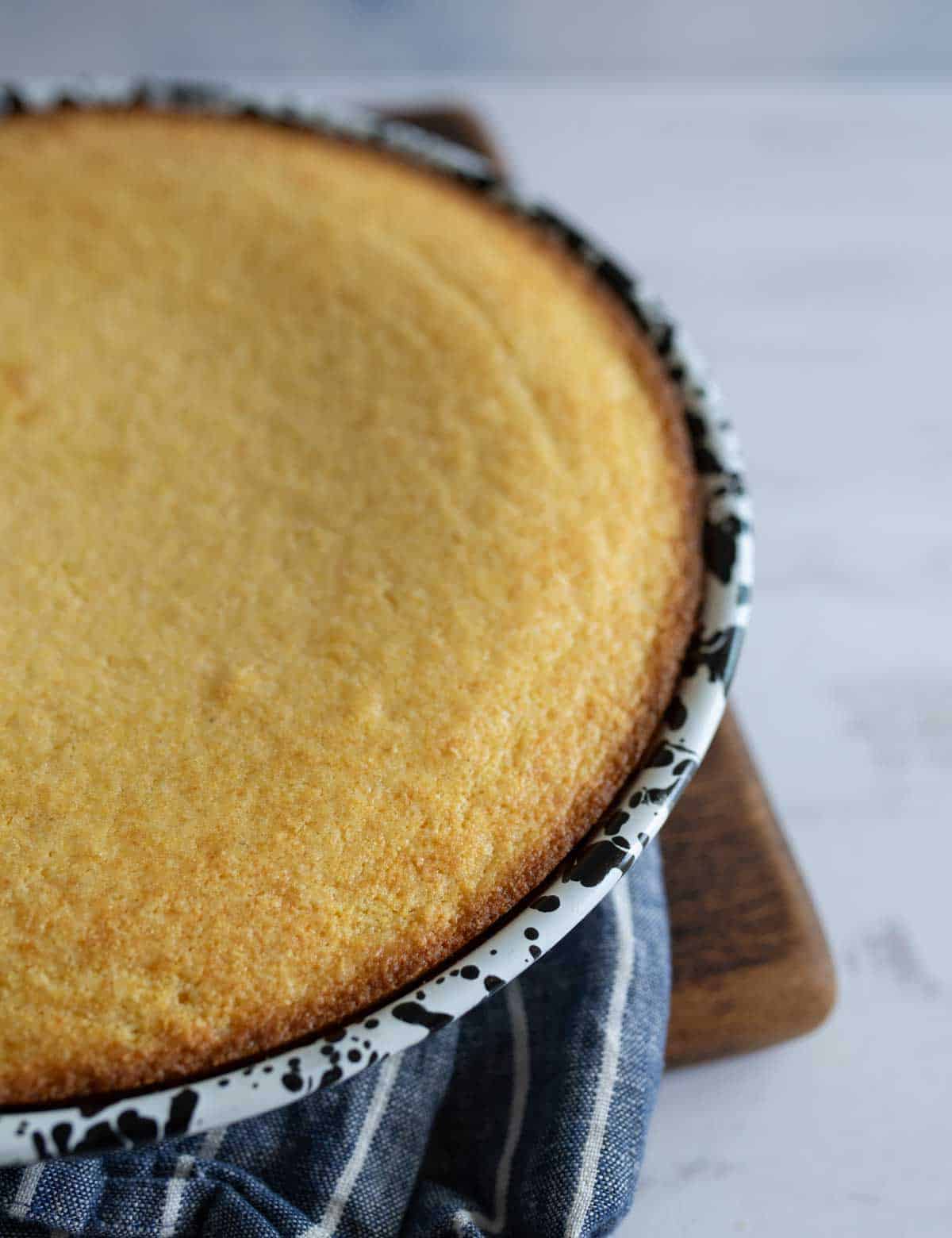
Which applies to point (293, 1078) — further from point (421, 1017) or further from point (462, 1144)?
point (462, 1144)

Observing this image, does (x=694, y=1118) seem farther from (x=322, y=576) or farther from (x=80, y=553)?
(x=80, y=553)

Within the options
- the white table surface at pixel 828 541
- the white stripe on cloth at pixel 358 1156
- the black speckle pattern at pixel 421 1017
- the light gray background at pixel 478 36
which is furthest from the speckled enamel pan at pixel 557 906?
the light gray background at pixel 478 36

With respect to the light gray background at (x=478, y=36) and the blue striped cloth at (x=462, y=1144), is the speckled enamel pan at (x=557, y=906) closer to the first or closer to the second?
the blue striped cloth at (x=462, y=1144)

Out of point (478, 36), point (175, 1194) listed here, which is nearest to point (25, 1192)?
point (175, 1194)

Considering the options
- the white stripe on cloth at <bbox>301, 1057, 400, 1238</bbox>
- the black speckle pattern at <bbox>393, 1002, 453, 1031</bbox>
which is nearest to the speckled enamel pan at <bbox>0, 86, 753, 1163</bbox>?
the black speckle pattern at <bbox>393, 1002, 453, 1031</bbox>

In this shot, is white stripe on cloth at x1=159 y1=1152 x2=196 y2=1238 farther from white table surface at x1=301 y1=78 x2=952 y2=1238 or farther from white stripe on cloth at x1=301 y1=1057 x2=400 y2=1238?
white table surface at x1=301 y1=78 x2=952 y2=1238

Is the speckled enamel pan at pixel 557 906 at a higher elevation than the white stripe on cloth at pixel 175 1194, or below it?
higher

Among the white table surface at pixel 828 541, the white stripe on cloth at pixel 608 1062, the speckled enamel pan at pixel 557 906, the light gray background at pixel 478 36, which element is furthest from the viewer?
the light gray background at pixel 478 36
